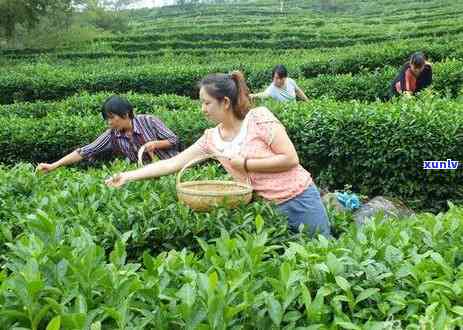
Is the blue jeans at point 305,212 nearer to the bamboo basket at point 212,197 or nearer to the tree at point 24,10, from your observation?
the bamboo basket at point 212,197

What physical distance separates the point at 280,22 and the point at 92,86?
24.6 m

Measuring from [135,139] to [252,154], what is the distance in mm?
1787

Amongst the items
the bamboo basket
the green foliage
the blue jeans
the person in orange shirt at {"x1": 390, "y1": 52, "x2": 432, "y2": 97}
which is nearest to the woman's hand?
the bamboo basket

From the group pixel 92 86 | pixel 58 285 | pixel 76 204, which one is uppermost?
pixel 58 285

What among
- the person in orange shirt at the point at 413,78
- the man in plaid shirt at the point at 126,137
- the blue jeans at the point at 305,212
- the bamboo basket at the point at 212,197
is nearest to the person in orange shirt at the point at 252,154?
the blue jeans at the point at 305,212

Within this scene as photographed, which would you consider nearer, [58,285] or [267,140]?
[58,285]

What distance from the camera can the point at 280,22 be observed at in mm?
38875

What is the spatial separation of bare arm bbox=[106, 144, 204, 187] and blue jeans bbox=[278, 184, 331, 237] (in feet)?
2.18

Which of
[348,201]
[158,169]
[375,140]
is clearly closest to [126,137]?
[158,169]

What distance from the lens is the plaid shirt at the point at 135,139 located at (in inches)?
192

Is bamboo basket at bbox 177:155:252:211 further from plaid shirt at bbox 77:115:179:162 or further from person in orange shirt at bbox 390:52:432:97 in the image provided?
person in orange shirt at bbox 390:52:432:97

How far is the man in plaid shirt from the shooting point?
4695mm

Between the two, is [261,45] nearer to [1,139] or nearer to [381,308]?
[1,139]

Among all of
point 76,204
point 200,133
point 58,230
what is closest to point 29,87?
point 200,133
